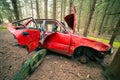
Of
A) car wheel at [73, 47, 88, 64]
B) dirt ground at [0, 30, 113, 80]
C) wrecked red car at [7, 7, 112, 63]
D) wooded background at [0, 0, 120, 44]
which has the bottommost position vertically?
dirt ground at [0, 30, 113, 80]

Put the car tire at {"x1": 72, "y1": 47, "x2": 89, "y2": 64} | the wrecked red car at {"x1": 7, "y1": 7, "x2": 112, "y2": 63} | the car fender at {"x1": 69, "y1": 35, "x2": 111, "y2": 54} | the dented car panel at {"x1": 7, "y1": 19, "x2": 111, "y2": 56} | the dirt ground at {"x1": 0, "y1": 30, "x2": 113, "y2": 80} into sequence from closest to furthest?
the dirt ground at {"x1": 0, "y1": 30, "x2": 113, "y2": 80}
the dented car panel at {"x1": 7, "y1": 19, "x2": 111, "y2": 56}
the wrecked red car at {"x1": 7, "y1": 7, "x2": 112, "y2": 63}
the car fender at {"x1": 69, "y1": 35, "x2": 111, "y2": 54}
the car tire at {"x1": 72, "y1": 47, "x2": 89, "y2": 64}

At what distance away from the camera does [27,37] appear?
13.2ft

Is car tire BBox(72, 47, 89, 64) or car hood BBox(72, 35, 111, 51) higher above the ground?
car hood BBox(72, 35, 111, 51)

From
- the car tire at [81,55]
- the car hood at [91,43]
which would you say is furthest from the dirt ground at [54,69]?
the car hood at [91,43]

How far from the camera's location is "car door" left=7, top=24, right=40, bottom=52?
384 centimetres

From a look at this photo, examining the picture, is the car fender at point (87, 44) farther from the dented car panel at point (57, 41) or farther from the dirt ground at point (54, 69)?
the dirt ground at point (54, 69)

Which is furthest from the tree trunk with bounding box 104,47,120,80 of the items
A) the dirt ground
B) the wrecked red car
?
the wrecked red car

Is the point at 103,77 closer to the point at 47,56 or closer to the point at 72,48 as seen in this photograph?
the point at 72,48

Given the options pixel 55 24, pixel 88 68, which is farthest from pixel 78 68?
pixel 55 24

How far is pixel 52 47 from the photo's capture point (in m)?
5.23

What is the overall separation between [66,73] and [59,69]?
15.2 inches

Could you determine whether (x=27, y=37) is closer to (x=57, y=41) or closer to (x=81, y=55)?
(x=57, y=41)

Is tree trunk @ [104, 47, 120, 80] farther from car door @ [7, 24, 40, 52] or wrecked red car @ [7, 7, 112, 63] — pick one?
car door @ [7, 24, 40, 52]

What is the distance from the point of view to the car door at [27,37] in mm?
3838
